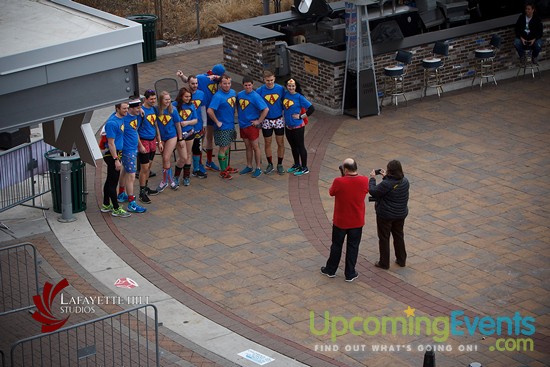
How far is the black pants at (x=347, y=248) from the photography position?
13.0 meters

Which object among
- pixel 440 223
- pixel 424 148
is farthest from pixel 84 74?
pixel 424 148

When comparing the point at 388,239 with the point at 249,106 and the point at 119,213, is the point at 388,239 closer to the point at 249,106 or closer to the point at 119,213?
the point at 249,106

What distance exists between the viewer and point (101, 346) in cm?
1167

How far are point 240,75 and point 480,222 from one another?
7.87 m

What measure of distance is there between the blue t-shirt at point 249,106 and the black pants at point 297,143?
0.55 m

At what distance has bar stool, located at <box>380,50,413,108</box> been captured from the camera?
1939 centimetres

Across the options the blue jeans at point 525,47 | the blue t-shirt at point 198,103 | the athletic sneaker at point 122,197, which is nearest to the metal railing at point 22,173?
the athletic sneaker at point 122,197

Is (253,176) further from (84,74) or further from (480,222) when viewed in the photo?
(84,74)

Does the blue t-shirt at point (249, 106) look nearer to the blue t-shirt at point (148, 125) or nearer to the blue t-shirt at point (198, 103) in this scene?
the blue t-shirt at point (198, 103)

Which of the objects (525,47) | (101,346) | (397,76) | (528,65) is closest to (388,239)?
(101,346)

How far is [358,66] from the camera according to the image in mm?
18891

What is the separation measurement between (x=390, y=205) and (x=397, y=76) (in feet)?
22.3

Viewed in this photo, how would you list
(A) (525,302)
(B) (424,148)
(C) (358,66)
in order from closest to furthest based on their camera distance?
(A) (525,302) < (B) (424,148) < (C) (358,66)

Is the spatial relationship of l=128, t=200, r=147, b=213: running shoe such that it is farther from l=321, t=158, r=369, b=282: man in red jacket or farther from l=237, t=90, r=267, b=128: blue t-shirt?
l=321, t=158, r=369, b=282: man in red jacket
